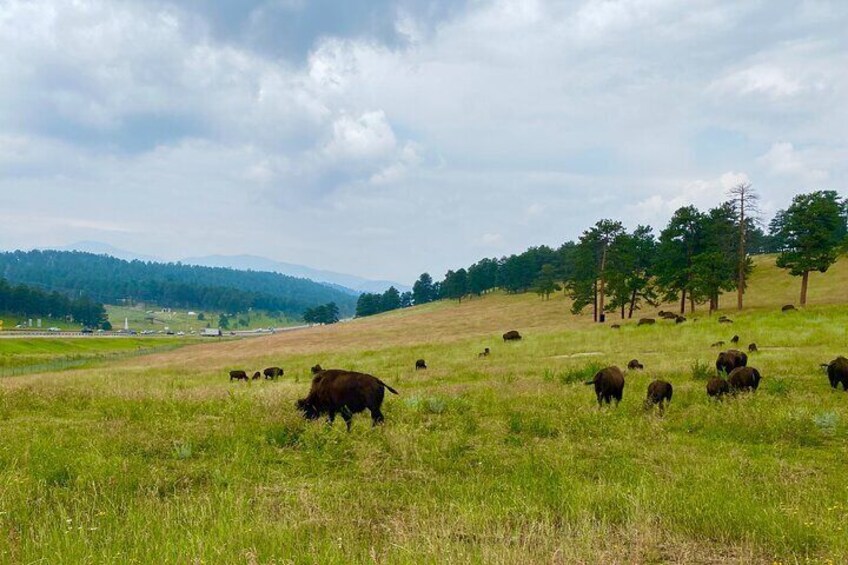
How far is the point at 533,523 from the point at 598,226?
5936cm

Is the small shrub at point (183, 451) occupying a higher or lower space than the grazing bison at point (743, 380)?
lower

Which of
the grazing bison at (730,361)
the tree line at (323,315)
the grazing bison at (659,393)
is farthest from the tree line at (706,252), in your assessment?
the tree line at (323,315)

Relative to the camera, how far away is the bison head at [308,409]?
1156 cm

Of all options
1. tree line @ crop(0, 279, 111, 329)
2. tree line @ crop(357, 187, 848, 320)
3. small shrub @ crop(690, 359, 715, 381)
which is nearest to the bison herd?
small shrub @ crop(690, 359, 715, 381)

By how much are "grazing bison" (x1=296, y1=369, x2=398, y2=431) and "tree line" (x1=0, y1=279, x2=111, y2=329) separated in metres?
203

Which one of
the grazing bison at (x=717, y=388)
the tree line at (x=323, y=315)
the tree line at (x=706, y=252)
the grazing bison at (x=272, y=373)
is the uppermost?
the tree line at (x=706, y=252)

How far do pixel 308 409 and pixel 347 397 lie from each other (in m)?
1.07

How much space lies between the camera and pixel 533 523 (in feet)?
17.4

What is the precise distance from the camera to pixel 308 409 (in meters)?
11.7

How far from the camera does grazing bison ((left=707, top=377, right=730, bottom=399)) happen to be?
14479mm

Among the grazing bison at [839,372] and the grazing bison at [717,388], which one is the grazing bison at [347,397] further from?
the grazing bison at [839,372]

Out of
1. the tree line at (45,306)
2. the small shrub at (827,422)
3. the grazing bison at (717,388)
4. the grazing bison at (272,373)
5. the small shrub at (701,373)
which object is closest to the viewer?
the small shrub at (827,422)

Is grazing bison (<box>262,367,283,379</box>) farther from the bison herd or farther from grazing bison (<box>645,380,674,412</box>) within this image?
grazing bison (<box>645,380,674,412</box>)

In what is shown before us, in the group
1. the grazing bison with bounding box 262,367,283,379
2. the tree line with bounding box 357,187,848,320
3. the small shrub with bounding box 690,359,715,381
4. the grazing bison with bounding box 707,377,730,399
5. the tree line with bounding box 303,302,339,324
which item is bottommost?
the tree line with bounding box 303,302,339,324
